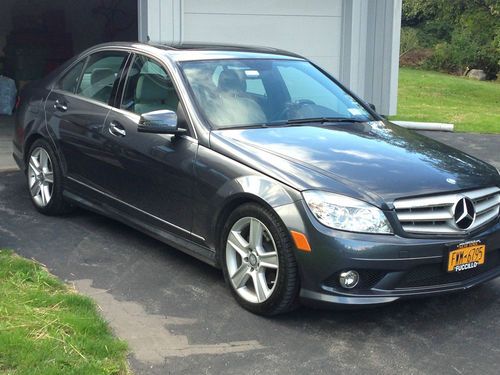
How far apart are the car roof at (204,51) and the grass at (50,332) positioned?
1905 millimetres

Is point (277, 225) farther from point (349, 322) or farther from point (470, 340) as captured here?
point (470, 340)

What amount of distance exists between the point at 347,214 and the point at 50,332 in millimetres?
1728

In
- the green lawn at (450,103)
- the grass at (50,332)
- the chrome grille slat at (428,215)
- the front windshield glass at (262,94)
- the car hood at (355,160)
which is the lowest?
the green lawn at (450,103)

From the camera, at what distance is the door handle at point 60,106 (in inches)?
233

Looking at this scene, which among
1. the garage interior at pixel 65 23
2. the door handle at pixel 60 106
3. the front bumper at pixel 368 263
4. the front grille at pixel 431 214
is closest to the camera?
the front bumper at pixel 368 263

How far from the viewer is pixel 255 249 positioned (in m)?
4.16

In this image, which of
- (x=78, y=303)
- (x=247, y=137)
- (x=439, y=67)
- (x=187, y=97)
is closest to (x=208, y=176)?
(x=247, y=137)

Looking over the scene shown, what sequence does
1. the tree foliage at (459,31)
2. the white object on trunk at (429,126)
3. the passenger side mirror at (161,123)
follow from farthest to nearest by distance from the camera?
Answer: the tree foliage at (459,31) < the white object on trunk at (429,126) < the passenger side mirror at (161,123)

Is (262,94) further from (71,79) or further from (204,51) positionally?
(71,79)

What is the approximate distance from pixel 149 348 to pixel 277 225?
0.98m

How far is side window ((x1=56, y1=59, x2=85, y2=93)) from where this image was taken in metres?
6.07

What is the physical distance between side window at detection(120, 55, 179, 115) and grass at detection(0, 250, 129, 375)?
1472 mm

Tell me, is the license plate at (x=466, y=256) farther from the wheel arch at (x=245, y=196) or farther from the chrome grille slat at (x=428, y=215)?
the wheel arch at (x=245, y=196)

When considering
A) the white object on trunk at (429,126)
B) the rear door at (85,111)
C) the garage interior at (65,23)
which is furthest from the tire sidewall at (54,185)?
the garage interior at (65,23)
